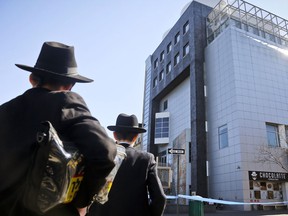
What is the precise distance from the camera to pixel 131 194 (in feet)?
9.36

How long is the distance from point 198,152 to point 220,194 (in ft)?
14.3

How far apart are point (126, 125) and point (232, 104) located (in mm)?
21559

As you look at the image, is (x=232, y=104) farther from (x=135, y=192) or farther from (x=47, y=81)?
(x=47, y=81)

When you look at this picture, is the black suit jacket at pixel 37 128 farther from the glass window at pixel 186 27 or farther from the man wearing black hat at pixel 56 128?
the glass window at pixel 186 27

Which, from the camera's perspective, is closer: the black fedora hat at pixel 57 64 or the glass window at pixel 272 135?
the black fedora hat at pixel 57 64

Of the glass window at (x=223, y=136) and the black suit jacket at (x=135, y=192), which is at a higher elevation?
the glass window at (x=223, y=136)

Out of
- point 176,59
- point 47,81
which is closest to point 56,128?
point 47,81

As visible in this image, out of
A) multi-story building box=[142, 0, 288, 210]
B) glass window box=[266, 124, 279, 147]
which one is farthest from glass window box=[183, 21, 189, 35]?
glass window box=[266, 124, 279, 147]

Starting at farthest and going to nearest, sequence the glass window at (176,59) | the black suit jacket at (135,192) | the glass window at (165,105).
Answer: the glass window at (165,105) → the glass window at (176,59) → the black suit jacket at (135,192)

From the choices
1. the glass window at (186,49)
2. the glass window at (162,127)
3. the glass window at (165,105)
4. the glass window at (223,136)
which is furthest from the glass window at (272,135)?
the glass window at (165,105)

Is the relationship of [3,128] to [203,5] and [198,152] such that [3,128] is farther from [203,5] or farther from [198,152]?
[203,5]

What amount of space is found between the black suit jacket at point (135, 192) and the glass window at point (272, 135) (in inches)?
907

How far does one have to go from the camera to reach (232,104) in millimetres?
23000

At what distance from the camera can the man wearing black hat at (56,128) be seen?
127 cm
